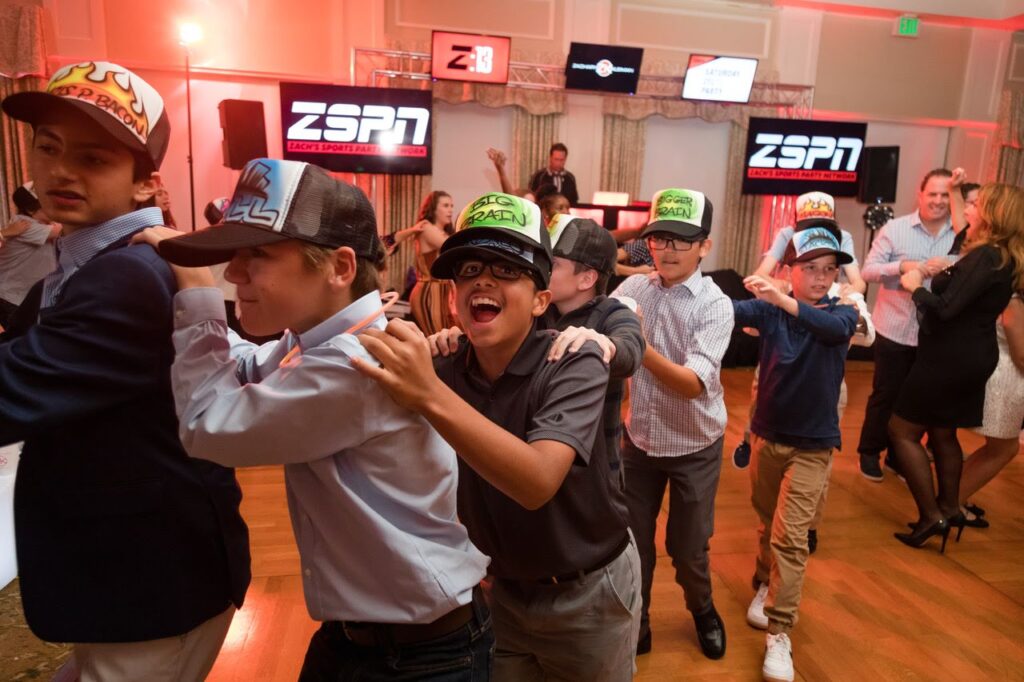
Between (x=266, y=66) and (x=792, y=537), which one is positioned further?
(x=266, y=66)

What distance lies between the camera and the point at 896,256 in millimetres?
4836

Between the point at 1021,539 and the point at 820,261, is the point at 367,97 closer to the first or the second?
the point at 820,261

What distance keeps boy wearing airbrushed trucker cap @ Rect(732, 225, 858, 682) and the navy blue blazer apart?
79.1 inches

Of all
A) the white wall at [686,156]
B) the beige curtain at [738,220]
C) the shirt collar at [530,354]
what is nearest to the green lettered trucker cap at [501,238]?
the shirt collar at [530,354]

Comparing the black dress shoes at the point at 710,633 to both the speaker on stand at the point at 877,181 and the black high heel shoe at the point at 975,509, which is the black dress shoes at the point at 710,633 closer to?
the black high heel shoe at the point at 975,509

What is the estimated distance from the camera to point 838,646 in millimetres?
2820

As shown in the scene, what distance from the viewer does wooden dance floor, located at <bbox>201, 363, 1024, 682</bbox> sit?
8.78ft

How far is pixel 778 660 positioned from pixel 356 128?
6.65 meters

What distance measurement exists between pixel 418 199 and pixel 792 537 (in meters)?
6.67

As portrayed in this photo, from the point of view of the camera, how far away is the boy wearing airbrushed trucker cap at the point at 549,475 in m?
1.43

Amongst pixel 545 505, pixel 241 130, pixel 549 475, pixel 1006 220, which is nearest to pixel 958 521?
pixel 1006 220

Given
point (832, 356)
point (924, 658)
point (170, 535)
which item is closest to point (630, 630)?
point (170, 535)

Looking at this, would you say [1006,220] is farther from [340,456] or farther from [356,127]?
[356,127]

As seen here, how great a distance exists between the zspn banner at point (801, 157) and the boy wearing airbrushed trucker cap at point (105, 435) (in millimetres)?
8376
